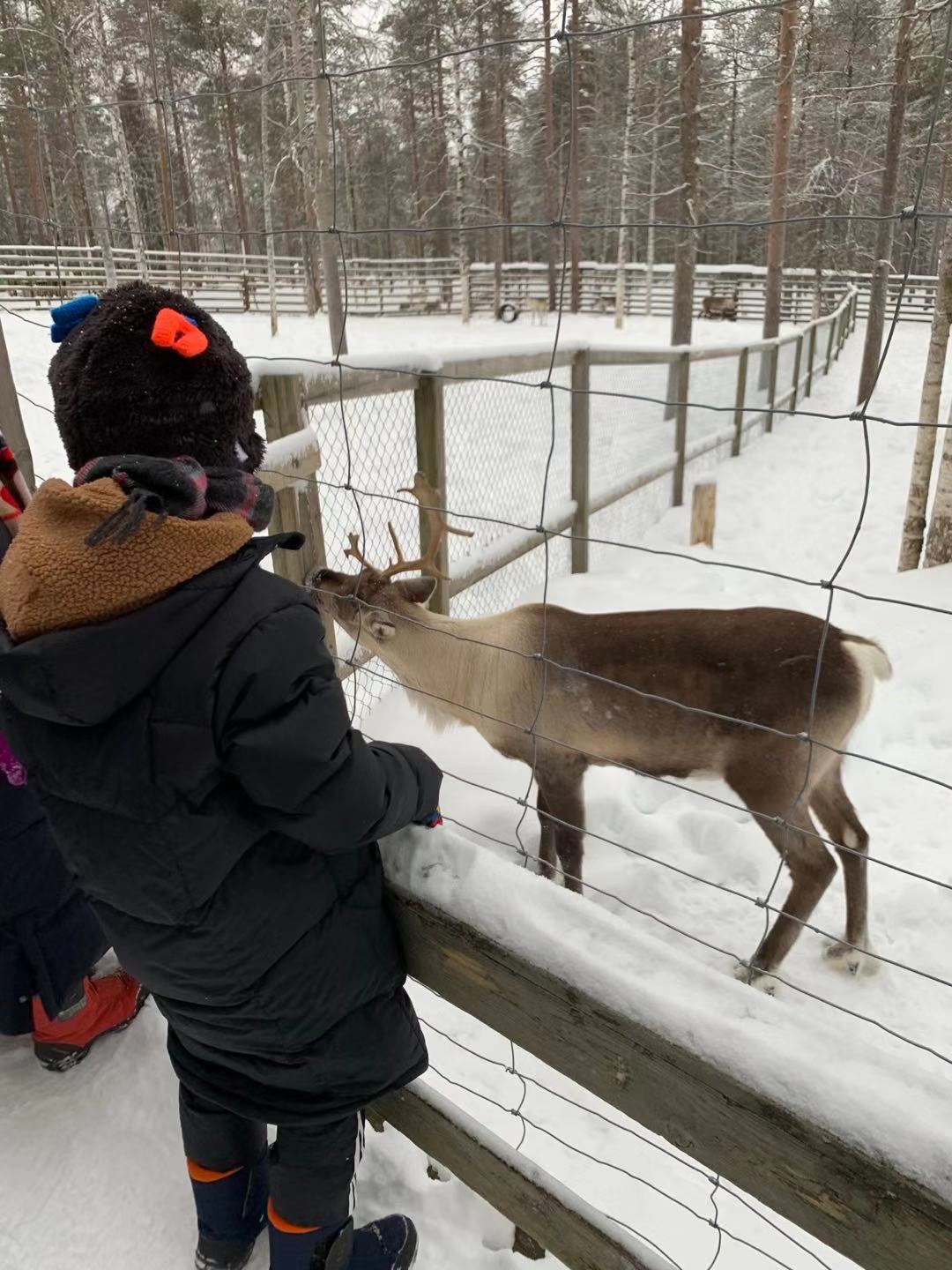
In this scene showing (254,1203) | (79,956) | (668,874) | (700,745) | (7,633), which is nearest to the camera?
(7,633)

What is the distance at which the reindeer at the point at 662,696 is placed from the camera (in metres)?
2.47

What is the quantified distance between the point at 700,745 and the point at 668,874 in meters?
0.54

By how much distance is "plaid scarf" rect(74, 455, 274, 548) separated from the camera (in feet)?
3.33

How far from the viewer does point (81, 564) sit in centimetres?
102

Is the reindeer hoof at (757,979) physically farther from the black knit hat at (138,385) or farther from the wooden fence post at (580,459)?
the wooden fence post at (580,459)

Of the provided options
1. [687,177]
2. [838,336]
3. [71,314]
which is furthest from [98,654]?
[838,336]

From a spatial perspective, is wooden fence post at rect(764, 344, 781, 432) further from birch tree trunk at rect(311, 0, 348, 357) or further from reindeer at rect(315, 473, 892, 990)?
reindeer at rect(315, 473, 892, 990)

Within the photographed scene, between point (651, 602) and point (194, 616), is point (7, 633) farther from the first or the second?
point (651, 602)

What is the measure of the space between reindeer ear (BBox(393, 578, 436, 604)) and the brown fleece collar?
1822 millimetres

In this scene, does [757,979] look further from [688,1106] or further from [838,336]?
[838,336]

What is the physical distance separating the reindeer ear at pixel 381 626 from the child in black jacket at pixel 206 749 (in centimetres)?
148

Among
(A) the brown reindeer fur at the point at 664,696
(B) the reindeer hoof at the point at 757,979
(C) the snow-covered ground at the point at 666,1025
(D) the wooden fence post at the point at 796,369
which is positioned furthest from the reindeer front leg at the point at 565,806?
(D) the wooden fence post at the point at 796,369

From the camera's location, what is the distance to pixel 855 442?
9.60 metres

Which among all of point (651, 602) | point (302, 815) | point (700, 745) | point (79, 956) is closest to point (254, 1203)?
point (79, 956)
